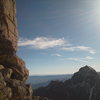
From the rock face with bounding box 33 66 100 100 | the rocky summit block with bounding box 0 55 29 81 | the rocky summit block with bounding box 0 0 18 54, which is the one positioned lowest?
the rock face with bounding box 33 66 100 100

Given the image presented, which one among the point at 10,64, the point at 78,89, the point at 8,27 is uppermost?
Result: the point at 8,27

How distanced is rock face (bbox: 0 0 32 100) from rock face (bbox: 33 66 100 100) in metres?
99.7

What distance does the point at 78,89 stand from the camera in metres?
156

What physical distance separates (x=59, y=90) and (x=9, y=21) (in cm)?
11169

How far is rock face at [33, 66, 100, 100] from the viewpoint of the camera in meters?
151

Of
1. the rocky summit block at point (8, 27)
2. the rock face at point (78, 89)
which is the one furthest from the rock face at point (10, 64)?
the rock face at point (78, 89)

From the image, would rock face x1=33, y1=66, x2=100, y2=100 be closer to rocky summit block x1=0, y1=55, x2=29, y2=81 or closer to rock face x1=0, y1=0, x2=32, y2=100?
rock face x1=0, y1=0, x2=32, y2=100

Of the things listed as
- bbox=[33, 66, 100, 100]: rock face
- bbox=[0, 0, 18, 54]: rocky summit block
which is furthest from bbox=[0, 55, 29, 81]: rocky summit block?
bbox=[33, 66, 100, 100]: rock face

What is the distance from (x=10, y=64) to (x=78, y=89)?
116 meters

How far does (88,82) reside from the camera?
159750 mm

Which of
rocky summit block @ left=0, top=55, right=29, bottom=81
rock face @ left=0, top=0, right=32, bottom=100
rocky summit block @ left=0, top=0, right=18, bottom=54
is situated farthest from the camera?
rocky summit block @ left=0, top=0, right=18, bottom=54

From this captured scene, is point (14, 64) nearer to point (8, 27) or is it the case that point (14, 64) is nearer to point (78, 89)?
point (8, 27)

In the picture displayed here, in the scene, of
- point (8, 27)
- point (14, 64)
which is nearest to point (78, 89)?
point (8, 27)

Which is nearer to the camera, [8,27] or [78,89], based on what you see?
[8,27]
